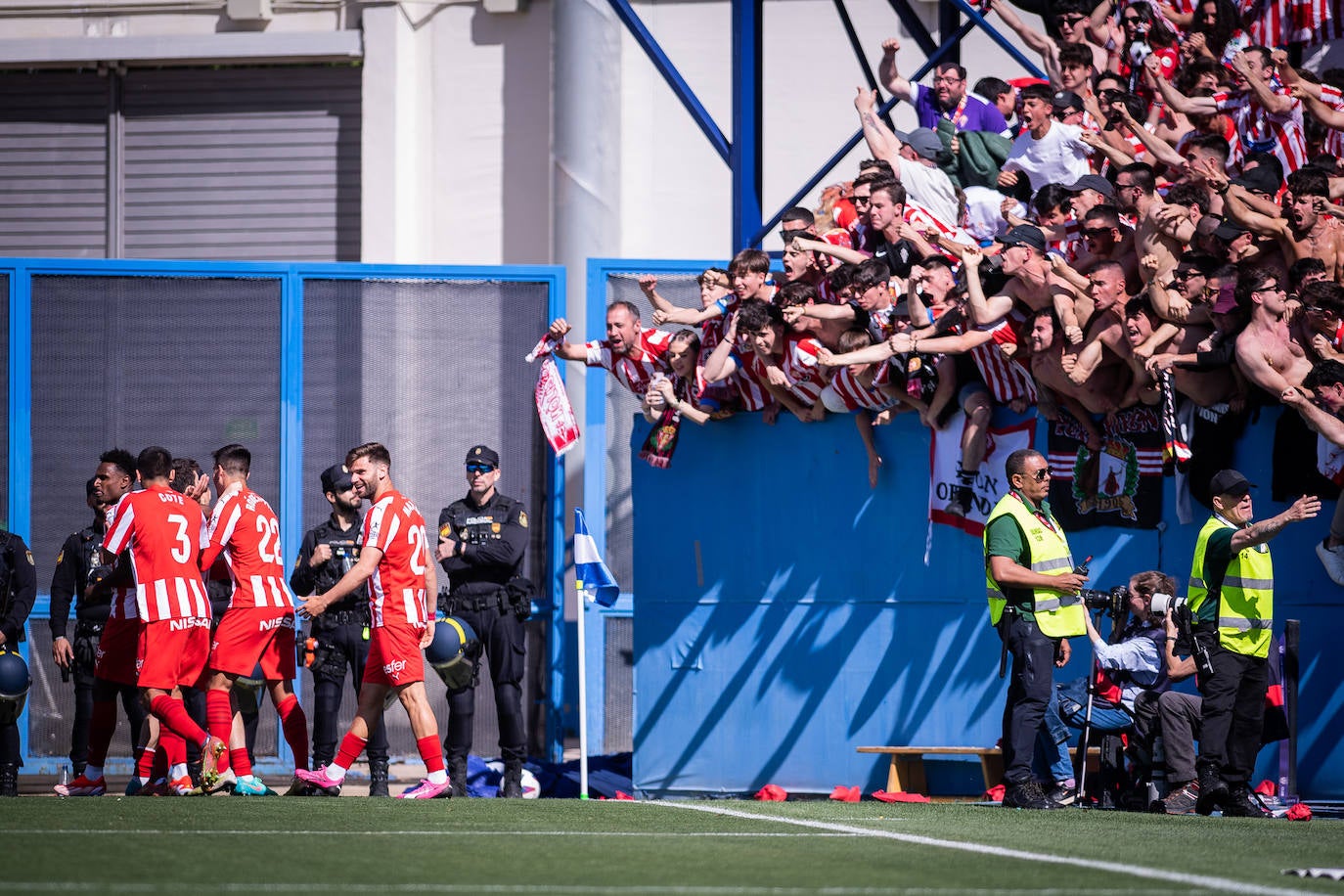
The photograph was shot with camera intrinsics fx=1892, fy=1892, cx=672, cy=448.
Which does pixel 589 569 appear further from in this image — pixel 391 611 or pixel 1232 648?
pixel 1232 648

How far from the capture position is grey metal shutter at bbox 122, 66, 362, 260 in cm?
2034

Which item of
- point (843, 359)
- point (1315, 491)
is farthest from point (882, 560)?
point (1315, 491)

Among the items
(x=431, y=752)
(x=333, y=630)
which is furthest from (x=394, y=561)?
(x=333, y=630)

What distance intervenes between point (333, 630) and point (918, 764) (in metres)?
4.18

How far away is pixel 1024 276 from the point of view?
37.4 ft

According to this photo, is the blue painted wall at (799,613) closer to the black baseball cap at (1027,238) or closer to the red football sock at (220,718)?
the black baseball cap at (1027,238)

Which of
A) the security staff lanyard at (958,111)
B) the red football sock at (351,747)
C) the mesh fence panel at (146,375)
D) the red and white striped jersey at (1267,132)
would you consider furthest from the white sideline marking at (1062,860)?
the mesh fence panel at (146,375)

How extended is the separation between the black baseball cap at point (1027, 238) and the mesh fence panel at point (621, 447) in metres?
4.95

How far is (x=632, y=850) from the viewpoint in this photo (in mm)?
7480

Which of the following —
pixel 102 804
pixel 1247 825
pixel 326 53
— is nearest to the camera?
pixel 1247 825

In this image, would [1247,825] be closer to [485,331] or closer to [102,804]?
[102,804]

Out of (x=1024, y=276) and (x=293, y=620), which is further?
(x=293, y=620)

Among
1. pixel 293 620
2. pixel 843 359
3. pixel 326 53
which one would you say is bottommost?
pixel 293 620

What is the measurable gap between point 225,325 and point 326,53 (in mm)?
4970
